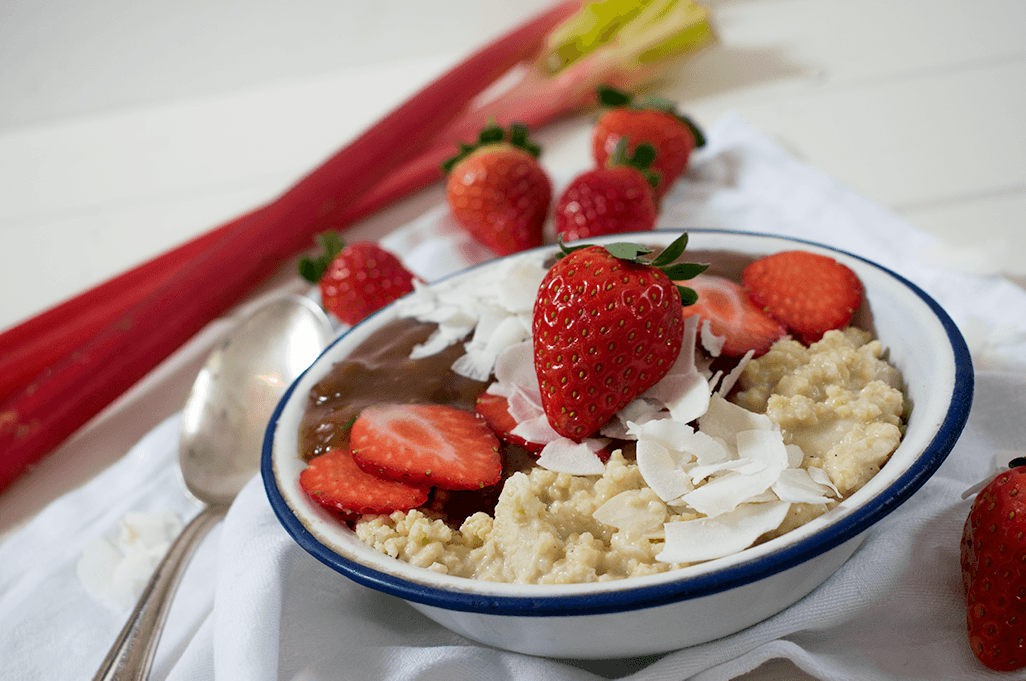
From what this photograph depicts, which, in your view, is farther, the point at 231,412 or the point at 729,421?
the point at 231,412

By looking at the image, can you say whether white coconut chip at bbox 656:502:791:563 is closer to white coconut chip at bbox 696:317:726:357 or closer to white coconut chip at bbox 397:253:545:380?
white coconut chip at bbox 696:317:726:357

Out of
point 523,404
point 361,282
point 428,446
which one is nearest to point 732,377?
point 523,404

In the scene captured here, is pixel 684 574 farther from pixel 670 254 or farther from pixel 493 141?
pixel 493 141

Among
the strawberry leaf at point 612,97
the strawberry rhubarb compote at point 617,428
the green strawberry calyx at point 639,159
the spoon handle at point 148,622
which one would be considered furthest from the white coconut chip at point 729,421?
the strawberry leaf at point 612,97

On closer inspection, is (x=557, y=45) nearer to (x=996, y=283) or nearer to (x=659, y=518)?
(x=996, y=283)

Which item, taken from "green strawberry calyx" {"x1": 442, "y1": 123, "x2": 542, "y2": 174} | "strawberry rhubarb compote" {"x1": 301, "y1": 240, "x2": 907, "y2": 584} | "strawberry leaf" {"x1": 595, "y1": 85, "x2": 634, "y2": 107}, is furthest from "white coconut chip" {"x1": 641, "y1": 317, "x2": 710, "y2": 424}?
"strawberry leaf" {"x1": 595, "y1": 85, "x2": 634, "y2": 107}

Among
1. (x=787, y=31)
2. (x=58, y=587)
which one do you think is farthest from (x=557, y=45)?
(x=58, y=587)
